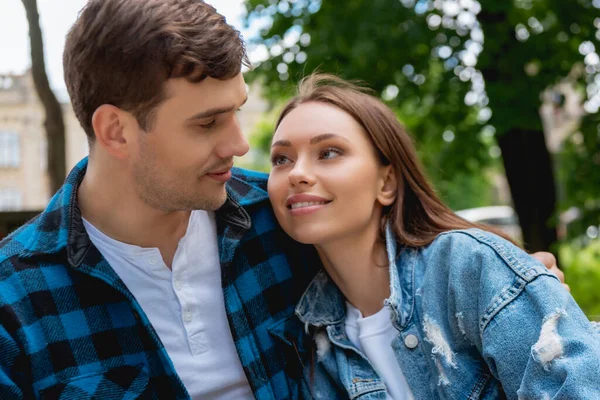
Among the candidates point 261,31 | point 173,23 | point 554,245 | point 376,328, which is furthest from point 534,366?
point 261,31

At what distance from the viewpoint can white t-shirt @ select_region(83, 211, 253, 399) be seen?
2.28m

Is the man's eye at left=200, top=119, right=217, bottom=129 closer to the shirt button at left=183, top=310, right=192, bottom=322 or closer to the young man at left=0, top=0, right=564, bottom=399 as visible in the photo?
the young man at left=0, top=0, right=564, bottom=399

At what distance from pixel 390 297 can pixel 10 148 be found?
1556 inches

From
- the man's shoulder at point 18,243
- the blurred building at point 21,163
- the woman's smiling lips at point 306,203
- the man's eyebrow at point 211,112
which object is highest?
the man's eyebrow at point 211,112

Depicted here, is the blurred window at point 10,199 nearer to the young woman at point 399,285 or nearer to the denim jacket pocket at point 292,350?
the denim jacket pocket at point 292,350

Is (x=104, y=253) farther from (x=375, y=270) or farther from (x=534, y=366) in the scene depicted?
(x=534, y=366)

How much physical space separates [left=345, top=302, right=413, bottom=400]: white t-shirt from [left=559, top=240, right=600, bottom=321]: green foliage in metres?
3.89

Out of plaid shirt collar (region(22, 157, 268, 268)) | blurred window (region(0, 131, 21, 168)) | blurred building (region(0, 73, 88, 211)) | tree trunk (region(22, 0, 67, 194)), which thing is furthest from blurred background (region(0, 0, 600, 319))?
blurred window (region(0, 131, 21, 168))

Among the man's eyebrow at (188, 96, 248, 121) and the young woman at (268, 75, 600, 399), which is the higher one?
the man's eyebrow at (188, 96, 248, 121)

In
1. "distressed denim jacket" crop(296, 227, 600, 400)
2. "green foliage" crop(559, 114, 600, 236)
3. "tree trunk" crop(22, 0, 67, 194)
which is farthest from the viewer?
"green foliage" crop(559, 114, 600, 236)

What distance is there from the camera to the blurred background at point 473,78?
4.71m

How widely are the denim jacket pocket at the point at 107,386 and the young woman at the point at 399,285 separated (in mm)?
574

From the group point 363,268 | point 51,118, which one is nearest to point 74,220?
point 363,268

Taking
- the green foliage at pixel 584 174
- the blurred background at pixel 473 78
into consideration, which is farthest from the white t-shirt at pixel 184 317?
the green foliage at pixel 584 174
